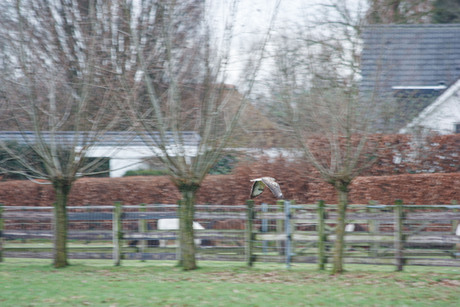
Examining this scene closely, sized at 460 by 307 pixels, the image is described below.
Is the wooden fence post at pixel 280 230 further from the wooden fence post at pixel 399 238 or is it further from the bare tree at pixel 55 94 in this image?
the bare tree at pixel 55 94

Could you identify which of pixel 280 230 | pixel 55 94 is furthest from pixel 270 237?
pixel 55 94

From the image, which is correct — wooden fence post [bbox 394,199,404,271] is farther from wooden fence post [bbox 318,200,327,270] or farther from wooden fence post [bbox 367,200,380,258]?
wooden fence post [bbox 318,200,327,270]

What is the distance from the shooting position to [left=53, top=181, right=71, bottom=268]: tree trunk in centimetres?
1186

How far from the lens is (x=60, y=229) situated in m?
12.0

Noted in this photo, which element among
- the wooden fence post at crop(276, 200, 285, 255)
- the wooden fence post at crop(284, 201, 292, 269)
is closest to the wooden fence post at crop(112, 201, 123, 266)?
the wooden fence post at crop(276, 200, 285, 255)

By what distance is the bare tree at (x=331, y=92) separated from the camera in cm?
1041

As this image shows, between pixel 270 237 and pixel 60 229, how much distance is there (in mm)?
4779

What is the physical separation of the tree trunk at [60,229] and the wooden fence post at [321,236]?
221 inches

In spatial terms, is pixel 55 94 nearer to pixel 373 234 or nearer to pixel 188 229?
pixel 188 229

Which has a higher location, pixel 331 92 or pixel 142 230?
pixel 331 92

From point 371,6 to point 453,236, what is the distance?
5011 mm

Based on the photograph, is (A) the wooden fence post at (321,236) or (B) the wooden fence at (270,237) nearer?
(B) the wooden fence at (270,237)

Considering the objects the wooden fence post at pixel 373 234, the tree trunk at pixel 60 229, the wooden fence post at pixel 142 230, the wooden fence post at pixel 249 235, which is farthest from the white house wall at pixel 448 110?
the tree trunk at pixel 60 229

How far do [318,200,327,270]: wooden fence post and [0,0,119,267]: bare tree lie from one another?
492 cm
